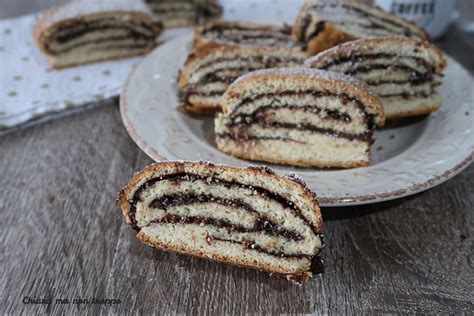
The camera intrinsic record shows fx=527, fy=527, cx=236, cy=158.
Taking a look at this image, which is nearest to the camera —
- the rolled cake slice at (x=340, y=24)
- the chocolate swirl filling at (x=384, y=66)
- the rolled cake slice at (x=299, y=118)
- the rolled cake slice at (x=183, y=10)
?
the rolled cake slice at (x=299, y=118)

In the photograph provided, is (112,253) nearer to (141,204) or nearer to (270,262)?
(141,204)

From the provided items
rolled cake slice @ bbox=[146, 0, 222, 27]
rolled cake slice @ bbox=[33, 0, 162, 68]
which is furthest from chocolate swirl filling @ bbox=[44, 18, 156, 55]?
rolled cake slice @ bbox=[146, 0, 222, 27]

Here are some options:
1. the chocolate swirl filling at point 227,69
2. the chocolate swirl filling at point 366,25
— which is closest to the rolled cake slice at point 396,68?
the chocolate swirl filling at point 227,69

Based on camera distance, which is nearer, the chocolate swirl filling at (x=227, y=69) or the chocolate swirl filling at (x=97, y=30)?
the chocolate swirl filling at (x=227, y=69)

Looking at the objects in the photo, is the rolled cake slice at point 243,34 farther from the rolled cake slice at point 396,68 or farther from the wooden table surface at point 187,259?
the wooden table surface at point 187,259

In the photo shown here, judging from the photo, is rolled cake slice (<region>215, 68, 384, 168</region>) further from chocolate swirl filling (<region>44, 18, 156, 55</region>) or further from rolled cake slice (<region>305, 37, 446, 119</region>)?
chocolate swirl filling (<region>44, 18, 156, 55</region>)

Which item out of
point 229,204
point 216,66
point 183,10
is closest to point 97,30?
point 183,10
